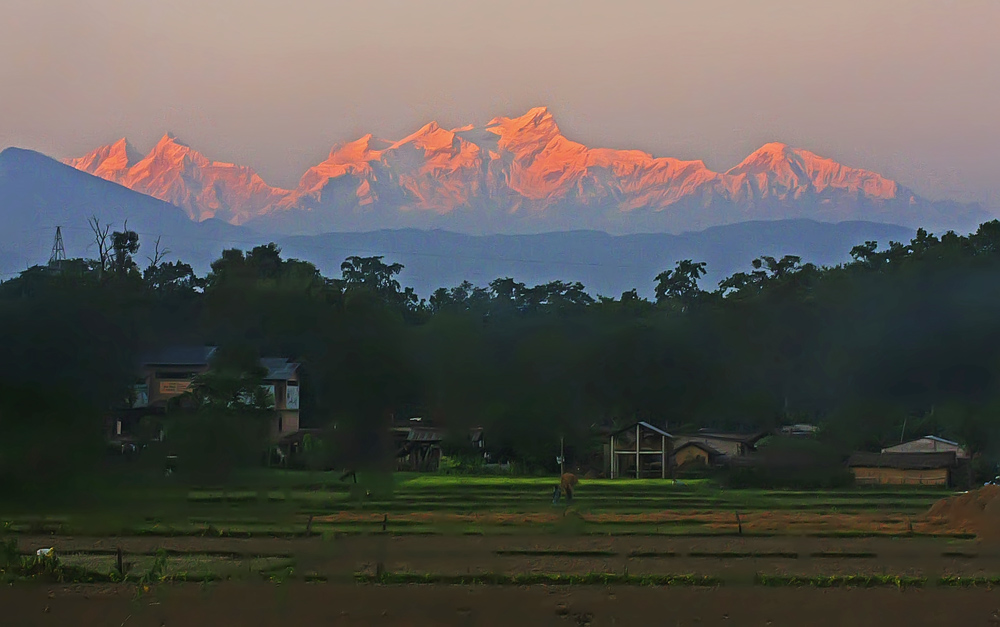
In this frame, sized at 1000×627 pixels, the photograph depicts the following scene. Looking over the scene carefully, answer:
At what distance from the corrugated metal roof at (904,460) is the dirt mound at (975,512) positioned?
1097 mm

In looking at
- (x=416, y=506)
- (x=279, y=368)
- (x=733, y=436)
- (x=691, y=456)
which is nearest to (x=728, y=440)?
(x=733, y=436)

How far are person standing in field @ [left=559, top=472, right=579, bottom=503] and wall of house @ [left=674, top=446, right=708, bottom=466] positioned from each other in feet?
8.80

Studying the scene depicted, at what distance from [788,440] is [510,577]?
6.61 metres

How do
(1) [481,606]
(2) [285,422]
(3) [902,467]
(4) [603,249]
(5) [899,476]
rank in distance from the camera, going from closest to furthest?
(1) [481,606] < (2) [285,422] < (3) [902,467] < (5) [899,476] < (4) [603,249]

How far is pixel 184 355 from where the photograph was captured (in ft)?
60.3

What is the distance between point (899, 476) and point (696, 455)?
825cm

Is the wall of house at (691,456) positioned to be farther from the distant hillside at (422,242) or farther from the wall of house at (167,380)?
the wall of house at (167,380)

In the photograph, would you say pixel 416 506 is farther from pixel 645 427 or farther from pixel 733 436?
pixel 733 436

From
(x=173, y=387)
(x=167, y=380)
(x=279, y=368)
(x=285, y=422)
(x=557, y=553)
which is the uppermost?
(x=279, y=368)

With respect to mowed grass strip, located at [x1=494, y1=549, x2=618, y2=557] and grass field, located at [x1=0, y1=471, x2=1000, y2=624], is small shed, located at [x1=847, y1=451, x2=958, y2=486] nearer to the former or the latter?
grass field, located at [x1=0, y1=471, x2=1000, y2=624]

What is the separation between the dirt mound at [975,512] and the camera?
89.1ft

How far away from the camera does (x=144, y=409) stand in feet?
58.4

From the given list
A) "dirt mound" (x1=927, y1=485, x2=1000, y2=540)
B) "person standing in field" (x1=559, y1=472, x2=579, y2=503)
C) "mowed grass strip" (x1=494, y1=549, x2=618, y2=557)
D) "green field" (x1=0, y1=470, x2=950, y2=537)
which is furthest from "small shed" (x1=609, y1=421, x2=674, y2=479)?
"dirt mound" (x1=927, y1=485, x2=1000, y2=540)

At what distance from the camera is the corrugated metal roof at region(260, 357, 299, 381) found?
61.2ft
